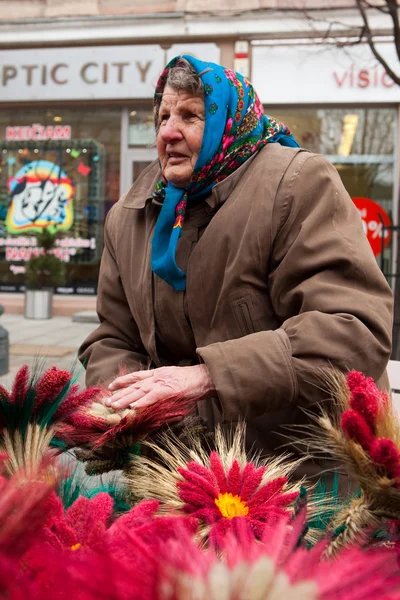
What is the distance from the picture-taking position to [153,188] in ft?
6.12

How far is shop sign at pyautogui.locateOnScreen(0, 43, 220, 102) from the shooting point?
11.1m

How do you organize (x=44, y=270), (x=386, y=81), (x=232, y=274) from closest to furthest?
(x=232, y=274), (x=386, y=81), (x=44, y=270)

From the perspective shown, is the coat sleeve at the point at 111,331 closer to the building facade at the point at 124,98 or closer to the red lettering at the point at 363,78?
the building facade at the point at 124,98

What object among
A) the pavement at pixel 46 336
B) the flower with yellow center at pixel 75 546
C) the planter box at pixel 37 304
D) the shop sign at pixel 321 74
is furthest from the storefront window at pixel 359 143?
the flower with yellow center at pixel 75 546

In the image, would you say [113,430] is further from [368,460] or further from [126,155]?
[126,155]

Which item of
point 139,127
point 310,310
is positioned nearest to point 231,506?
point 310,310

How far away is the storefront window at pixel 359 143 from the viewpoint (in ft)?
35.6

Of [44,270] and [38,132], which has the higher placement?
[38,132]

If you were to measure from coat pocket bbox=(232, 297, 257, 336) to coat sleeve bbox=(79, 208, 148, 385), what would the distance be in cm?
32

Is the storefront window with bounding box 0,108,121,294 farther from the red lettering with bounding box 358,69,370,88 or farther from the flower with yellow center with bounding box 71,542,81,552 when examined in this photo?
the flower with yellow center with bounding box 71,542,81,552

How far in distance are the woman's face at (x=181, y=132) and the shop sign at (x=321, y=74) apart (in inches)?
380

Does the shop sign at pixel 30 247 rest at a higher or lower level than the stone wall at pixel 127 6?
lower

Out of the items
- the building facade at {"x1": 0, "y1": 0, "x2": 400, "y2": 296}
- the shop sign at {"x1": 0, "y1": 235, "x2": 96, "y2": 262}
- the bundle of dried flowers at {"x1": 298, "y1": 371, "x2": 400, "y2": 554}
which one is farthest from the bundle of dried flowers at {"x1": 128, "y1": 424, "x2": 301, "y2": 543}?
the shop sign at {"x1": 0, "y1": 235, "x2": 96, "y2": 262}

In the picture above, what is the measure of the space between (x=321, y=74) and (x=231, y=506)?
1074 centimetres
